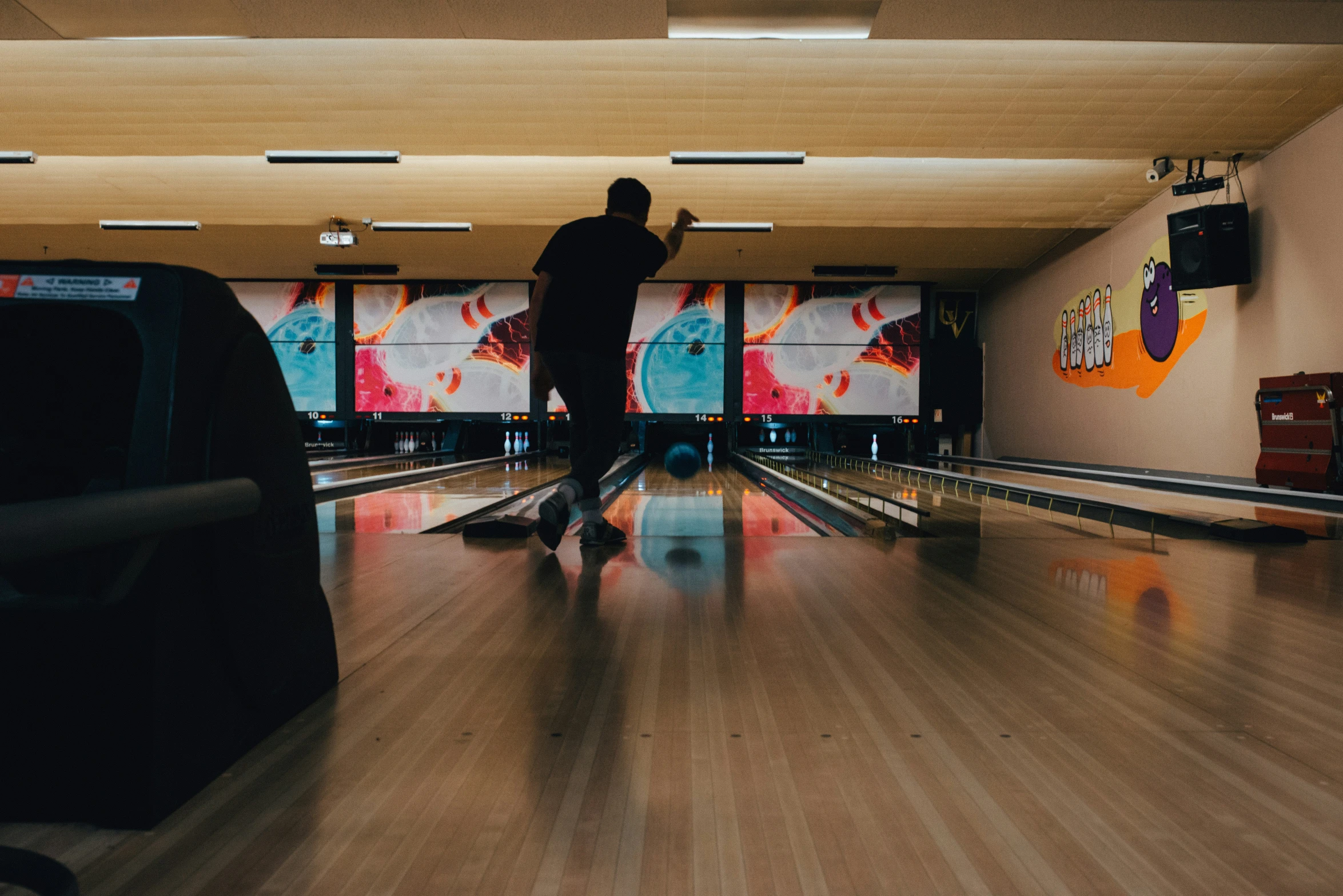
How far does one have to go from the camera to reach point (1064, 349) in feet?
29.5

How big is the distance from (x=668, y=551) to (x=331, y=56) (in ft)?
13.5

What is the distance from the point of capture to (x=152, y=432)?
738 mm

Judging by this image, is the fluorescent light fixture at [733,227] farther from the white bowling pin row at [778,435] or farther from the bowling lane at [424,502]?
the white bowling pin row at [778,435]

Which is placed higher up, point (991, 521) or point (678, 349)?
point (678, 349)

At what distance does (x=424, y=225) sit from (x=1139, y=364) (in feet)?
23.6

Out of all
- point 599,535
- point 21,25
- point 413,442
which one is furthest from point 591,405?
point 413,442

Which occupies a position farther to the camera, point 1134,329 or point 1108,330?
point 1108,330

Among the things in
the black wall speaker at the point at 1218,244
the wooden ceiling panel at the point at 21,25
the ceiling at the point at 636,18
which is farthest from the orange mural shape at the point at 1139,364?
the wooden ceiling panel at the point at 21,25

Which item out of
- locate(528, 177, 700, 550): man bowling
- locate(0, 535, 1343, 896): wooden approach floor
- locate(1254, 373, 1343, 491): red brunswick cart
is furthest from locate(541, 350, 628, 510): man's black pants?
locate(1254, 373, 1343, 491): red brunswick cart

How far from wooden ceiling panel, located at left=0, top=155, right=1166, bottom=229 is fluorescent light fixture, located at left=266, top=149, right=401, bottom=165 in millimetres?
406

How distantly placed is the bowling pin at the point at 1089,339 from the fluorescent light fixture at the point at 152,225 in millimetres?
9360

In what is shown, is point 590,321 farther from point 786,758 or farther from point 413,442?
point 413,442

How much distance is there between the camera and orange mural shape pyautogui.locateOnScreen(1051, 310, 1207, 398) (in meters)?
6.65

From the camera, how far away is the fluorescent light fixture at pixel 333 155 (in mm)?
6250
